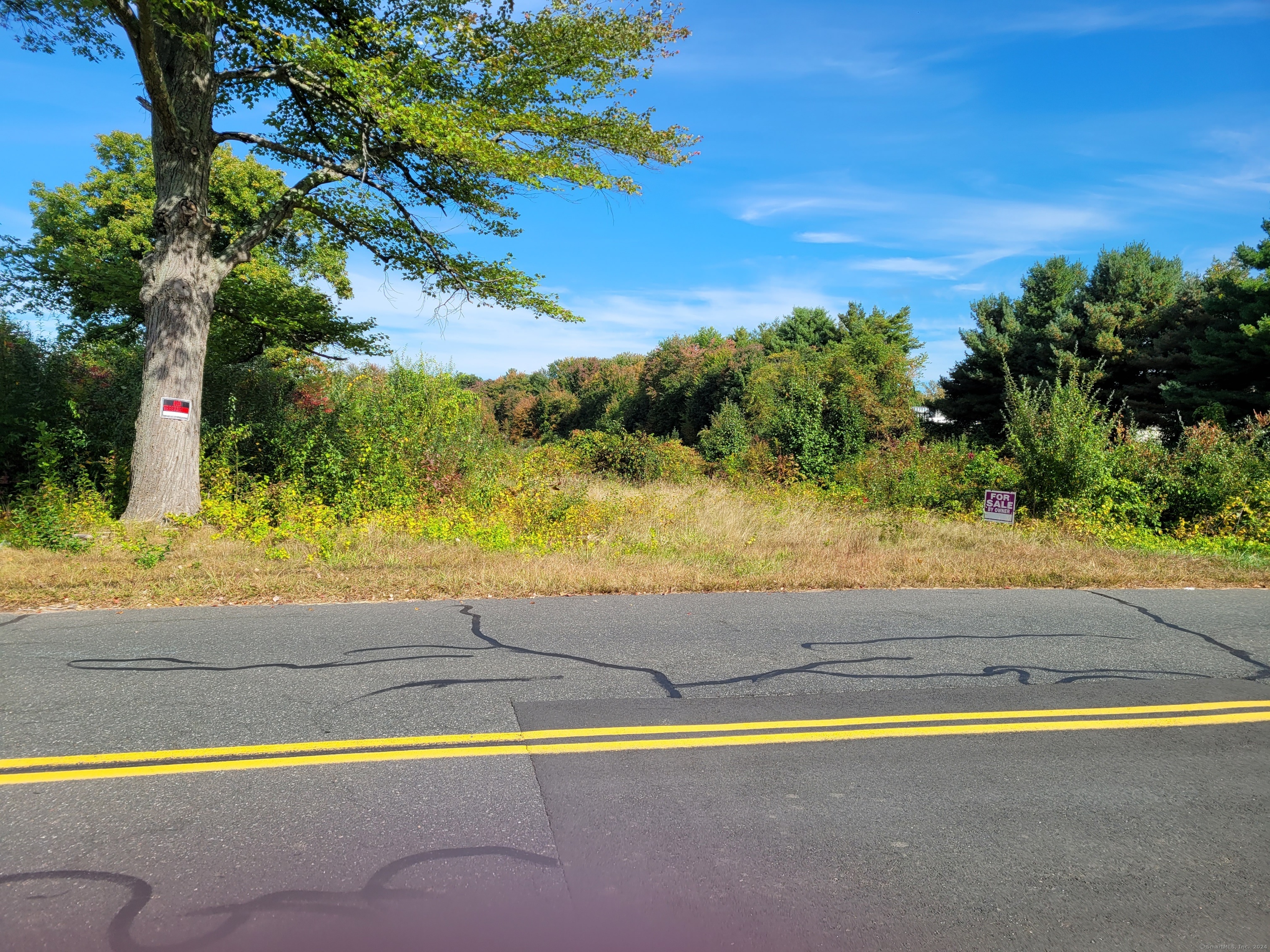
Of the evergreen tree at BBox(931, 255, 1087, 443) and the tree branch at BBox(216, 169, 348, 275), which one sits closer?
the tree branch at BBox(216, 169, 348, 275)

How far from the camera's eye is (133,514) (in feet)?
36.8

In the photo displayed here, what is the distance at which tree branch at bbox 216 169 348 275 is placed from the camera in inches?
495

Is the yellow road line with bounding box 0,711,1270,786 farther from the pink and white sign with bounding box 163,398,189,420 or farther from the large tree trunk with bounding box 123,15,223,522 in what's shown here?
the pink and white sign with bounding box 163,398,189,420

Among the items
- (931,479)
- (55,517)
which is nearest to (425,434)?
(55,517)

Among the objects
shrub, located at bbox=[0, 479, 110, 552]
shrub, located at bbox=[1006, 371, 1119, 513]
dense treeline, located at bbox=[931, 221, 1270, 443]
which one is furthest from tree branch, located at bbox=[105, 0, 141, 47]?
dense treeline, located at bbox=[931, 221, 1270, 443]

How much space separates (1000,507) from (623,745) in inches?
379

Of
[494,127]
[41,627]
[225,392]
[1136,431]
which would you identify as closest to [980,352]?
[1136,431]

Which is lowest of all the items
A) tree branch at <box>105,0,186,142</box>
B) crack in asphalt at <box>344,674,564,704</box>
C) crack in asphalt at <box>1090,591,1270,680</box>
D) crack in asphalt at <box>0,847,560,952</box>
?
crack in asphalt at <box>0,847,560,952</box>

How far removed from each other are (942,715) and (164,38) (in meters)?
14.3

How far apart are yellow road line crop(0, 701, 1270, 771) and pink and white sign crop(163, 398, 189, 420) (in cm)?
896

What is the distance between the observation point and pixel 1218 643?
6.48 metres

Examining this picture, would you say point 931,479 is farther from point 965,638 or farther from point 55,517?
point 55,517

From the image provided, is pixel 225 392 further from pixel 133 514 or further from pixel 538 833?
pixel 538 833

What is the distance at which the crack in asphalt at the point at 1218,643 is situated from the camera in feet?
18.5
